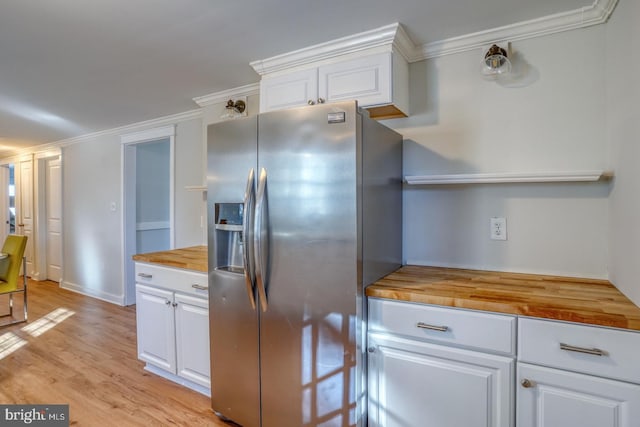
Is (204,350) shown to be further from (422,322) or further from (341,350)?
(422,322)

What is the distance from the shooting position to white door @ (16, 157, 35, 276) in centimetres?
579

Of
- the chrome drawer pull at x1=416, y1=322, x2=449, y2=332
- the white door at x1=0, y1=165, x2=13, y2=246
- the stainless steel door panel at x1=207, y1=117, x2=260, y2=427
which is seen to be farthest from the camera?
the white door at x1=0, y1=165, x2=13, y2=246

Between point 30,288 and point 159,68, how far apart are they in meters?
4.78

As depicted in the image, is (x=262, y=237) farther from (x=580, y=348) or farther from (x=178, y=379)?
(x=178, y=379)

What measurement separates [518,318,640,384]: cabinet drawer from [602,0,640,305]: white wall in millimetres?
223

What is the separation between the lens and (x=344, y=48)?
2006 millimetres

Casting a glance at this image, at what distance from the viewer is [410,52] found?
2.09m

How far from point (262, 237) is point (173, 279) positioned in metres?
0.99

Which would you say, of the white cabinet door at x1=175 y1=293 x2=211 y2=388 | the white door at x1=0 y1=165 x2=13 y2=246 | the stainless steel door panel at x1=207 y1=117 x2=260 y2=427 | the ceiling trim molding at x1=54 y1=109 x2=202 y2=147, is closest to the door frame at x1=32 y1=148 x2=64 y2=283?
the ceiling trim molding at x1=54 y1=109 x2=202 y2=147

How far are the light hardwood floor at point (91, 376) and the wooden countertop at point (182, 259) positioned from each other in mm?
846

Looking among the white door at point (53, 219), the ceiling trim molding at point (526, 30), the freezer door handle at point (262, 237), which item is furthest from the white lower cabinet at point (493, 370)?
the white door at point (53, 219)

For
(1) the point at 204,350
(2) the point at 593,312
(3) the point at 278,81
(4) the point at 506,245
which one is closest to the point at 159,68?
(3) the point at 278,81

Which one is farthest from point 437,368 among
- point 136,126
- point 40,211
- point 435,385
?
point 40,211

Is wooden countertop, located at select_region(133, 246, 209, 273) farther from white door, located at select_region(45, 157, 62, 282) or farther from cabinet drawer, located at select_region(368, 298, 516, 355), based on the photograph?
white door, located at select_region(45, 157, 62, 282)
